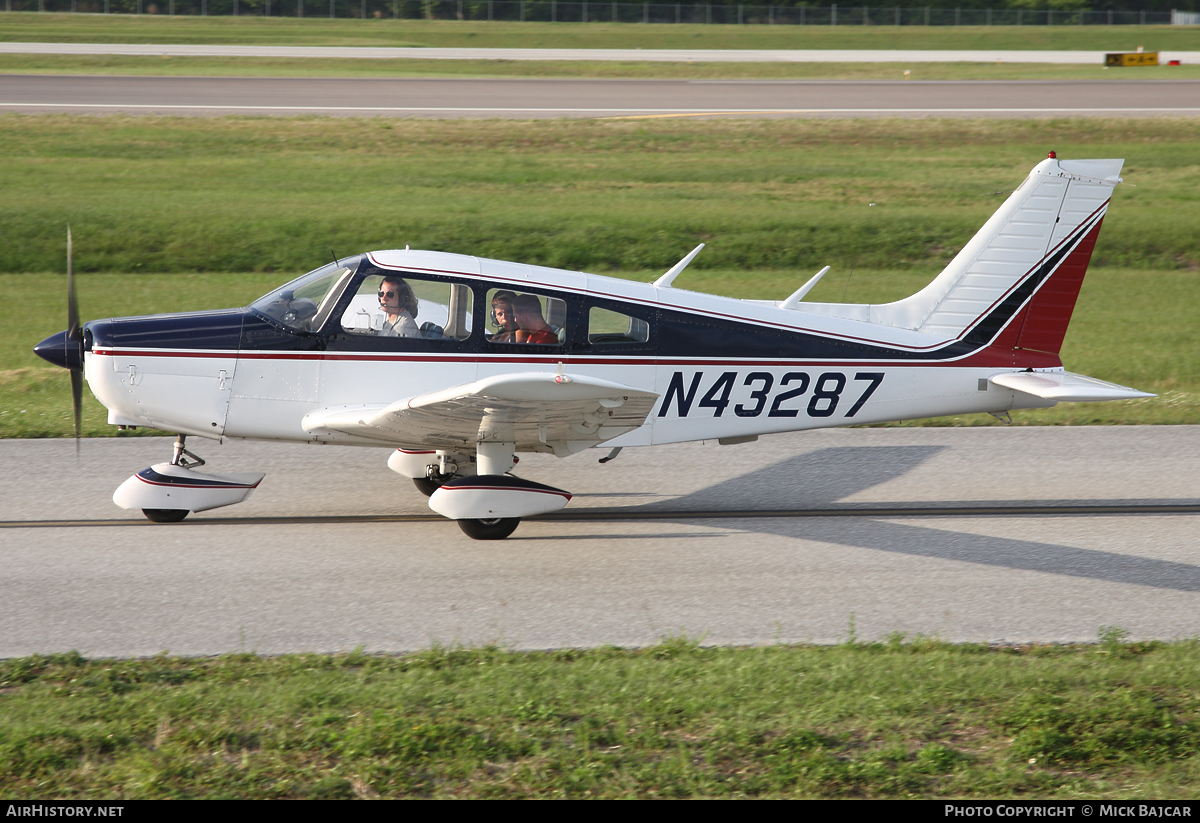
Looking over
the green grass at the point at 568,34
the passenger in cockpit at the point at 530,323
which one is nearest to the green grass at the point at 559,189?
the passenger in cockpit at the point at 530,323

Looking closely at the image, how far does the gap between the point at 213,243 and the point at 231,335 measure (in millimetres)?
12361

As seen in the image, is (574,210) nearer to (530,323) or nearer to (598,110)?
(598,110)

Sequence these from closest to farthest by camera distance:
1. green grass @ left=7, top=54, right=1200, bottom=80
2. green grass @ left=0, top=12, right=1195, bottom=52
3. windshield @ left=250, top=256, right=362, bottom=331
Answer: windshield @ left=250, top=256, right=362, bottom=331 → green grass @ left=7, top=54, right=1200, bottom=80 → green grass @ left=0, top=12, right=1195, bottom=52

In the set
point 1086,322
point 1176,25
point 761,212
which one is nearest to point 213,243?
point 761,212

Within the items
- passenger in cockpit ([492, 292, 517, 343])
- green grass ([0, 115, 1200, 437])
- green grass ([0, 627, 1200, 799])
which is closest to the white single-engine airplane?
passenger in cockpit ([492, 292, 517, 343])

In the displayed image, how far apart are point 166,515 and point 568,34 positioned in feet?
178

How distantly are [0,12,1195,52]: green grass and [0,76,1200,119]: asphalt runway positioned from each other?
1589 cm

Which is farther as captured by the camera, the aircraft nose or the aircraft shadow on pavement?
the aircraft nose

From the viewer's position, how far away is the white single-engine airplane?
26.7 feet

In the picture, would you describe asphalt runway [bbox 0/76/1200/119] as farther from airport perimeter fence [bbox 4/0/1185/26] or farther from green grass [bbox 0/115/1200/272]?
airport perimeter fence [bbox 4/0/1185/26]

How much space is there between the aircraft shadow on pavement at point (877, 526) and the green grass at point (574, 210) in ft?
7.10

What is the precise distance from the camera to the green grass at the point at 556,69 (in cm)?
3888

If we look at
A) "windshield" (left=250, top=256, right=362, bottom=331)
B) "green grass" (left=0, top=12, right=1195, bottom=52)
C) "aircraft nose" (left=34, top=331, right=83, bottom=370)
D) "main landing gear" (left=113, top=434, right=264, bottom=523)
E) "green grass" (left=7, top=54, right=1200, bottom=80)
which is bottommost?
"main landing gear" (left=113, top=434, right=264, bottom=523)

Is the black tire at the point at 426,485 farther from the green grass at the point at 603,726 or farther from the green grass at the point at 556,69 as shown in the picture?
the green grass at the point at 556,69
